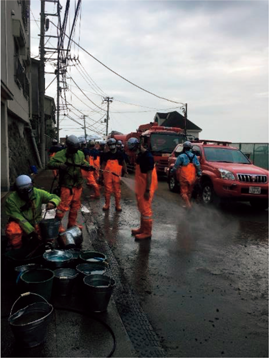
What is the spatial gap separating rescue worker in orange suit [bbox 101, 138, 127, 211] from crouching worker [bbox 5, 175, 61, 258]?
3928 millimetres

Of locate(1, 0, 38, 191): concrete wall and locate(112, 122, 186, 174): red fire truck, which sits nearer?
locate(1, 0, 38, 191): concrete wall

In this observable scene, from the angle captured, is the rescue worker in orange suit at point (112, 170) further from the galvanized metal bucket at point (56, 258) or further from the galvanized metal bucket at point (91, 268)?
the galvanized metal bucket at point (91, 268)

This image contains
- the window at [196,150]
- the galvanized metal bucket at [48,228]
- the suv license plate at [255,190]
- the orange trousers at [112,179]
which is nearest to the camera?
the galvanized metal bucket at [48,228]

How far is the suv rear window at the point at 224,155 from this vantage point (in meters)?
9.91

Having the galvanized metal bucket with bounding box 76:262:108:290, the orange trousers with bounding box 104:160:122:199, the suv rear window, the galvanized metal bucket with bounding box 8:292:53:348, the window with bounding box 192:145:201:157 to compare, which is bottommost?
the galvanized metal bucket with bounding box 8:292:53:348

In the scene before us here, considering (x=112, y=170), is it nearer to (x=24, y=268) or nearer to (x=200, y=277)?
(x=200, y=277)

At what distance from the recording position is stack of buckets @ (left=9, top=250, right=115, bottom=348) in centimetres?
265

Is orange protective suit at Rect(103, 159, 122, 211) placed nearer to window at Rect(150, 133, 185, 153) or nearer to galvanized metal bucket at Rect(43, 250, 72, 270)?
galvanized metal bucket at Rect(43, 250, 72, 270)

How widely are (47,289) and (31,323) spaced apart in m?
0.71

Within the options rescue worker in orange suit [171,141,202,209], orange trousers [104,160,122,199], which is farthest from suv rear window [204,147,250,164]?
orange trousers [104,160,122,199]

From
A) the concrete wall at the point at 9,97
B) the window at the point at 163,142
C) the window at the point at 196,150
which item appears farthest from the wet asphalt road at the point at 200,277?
the window at the point at 163,142

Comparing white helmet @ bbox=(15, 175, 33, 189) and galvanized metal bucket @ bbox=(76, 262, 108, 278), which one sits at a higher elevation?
white helmet @ bbox=(15, 175, 33, 189)

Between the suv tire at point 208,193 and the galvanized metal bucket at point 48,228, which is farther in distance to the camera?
the suv tire at point 208,193

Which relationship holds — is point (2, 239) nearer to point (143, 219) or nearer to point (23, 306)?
point (23, 306)
